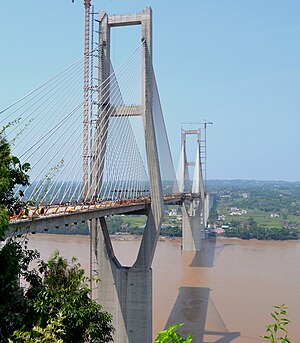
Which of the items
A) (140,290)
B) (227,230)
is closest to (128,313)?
(140,290)

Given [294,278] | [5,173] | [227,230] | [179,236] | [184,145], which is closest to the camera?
[5,173]

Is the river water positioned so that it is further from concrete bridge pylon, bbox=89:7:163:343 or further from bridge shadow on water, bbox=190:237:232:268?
concrete bridge pylon, bbox=89:7:163:343

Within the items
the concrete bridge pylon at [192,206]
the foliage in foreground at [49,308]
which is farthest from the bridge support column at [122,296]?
the concrete bridge pylon at [192,206]

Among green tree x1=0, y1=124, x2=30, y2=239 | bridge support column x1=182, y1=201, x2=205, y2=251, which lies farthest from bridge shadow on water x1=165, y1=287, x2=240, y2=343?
bridge support column x1=182, y1=201, x2=205, y2=251

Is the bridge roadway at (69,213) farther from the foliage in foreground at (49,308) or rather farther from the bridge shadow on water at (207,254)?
the bridge shadow on water at (207,254)

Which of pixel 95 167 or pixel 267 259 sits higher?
pixel 95 167

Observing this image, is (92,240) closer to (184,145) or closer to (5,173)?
(5,173)

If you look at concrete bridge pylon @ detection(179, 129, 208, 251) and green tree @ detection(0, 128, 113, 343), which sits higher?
green tree @ detection(0, 128, 113, 343)
